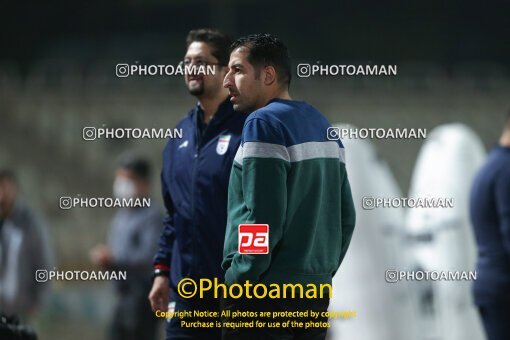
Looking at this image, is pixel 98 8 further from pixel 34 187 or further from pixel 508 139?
pixel 508 139

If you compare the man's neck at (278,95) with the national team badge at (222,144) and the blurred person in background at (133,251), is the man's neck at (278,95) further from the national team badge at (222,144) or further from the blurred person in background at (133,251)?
the blurred person in background at (133,251)

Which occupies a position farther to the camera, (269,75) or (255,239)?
(269,75)

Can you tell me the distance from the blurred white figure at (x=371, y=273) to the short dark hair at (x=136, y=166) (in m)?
1.05

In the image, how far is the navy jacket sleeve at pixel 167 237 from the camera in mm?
3613

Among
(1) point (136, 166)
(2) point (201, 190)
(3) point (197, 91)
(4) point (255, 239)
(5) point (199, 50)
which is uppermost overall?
(1) point (136, 166)

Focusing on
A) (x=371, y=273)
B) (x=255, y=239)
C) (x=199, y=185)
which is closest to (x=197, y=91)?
(x=199, y=185)

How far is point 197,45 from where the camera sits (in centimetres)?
358

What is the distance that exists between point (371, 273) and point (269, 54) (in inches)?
89.8

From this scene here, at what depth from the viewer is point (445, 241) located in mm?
5125

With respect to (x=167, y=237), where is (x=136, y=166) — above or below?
above

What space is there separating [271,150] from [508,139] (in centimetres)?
161

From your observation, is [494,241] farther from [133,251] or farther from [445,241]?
[133,251]

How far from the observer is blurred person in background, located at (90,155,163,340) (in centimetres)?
560

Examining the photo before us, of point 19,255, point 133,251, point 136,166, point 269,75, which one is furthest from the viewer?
point 133,251
